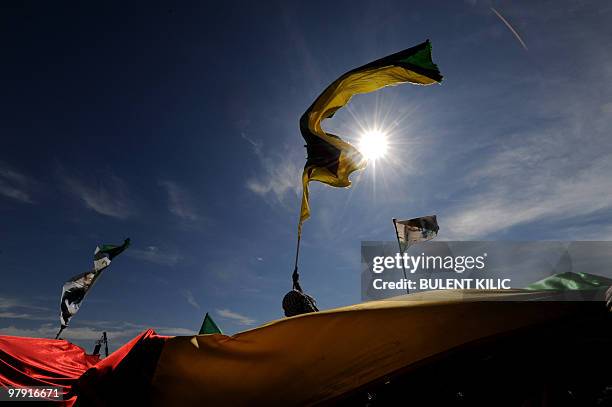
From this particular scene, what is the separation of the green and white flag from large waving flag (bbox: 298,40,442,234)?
5.18 meters

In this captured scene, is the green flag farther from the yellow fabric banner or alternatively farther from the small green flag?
the small green flag

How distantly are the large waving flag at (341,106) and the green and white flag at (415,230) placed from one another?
5.18 m

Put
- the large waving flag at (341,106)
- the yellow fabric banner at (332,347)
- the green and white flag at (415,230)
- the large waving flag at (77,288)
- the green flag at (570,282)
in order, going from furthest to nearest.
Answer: the large waving flag at (77,288), the green and white flag at (415,230), the large waving flag at (341,106), the green flag at (570,282), the yellow fabric banner at (332,347)

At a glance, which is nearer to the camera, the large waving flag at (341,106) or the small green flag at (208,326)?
the large waving flag at (341,106)

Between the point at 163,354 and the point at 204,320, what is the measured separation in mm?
9601

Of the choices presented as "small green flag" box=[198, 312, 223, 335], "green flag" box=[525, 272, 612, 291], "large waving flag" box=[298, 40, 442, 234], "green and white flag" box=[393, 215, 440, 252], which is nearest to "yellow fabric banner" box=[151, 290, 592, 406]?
"green flag" box=[525, 272, 612, 291]

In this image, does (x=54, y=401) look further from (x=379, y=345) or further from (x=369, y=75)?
(x=369, y=75)

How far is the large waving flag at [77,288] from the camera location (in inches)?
557

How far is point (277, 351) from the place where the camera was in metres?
2.85

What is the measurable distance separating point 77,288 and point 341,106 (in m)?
13.9

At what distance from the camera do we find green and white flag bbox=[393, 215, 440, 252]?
11523 millimetres

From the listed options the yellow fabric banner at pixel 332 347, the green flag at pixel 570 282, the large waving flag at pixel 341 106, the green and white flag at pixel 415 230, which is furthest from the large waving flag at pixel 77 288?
the green flag at pixel 570 282

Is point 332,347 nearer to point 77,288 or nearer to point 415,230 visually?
point 415,230

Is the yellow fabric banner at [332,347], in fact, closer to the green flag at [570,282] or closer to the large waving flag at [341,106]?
the green flag at [570,282]
